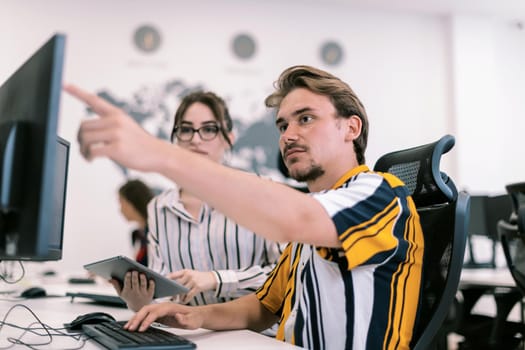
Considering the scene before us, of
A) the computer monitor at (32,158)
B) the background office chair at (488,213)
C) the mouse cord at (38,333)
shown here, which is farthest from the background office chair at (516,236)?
the computer monitor at (32,158)

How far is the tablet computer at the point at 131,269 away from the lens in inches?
53.8

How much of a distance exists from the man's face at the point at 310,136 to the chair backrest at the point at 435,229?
0.22m

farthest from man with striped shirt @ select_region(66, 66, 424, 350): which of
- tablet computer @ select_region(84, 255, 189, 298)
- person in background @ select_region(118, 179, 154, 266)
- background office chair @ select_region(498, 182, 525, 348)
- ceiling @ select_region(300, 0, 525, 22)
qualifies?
ceiling @ select_region(300, 0, 525, 22)

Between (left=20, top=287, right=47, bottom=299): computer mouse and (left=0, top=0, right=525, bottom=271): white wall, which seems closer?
(left=20, top=287, right=47, bottom=299): computer mouse

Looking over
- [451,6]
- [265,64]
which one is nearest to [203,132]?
[265,64]

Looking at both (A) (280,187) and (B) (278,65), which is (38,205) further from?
(B) (278,65)

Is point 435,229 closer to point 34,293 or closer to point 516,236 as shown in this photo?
point 516,236

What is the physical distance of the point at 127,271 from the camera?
147 cm

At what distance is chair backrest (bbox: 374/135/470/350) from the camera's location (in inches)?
48.3

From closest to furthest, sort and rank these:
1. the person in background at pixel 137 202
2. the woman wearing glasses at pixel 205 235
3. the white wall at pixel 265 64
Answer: the woman wearing glasses at pixel 205 235
the person in background at pixel 137 202
the white wall at pixel 265 64

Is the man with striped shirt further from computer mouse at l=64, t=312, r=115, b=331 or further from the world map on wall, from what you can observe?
→ the world map on wall

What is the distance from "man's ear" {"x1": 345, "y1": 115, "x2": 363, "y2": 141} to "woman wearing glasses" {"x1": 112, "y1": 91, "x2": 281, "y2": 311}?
554 mm

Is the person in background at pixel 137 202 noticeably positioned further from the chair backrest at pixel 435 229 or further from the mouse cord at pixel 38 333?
the chair backrest at pixel 435 229

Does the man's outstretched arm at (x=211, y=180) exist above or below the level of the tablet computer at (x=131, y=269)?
above
